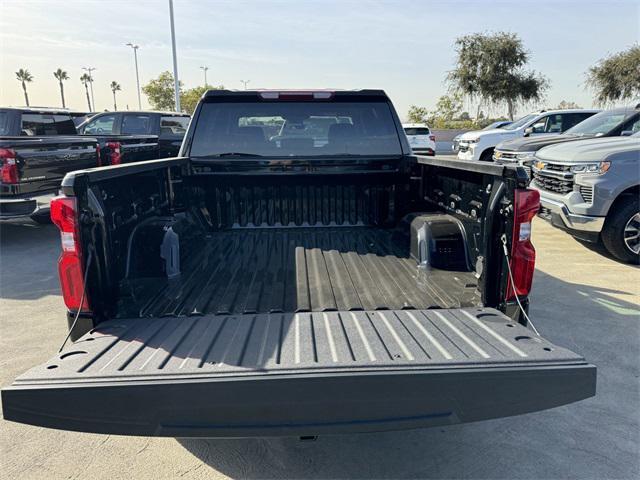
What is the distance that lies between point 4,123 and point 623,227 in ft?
35.0

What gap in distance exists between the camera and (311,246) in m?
3.80

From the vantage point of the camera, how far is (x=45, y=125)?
10.1m

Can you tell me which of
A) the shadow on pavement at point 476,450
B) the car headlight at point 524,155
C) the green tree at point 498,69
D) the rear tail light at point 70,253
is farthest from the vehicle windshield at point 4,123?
the green tree at point 498,69

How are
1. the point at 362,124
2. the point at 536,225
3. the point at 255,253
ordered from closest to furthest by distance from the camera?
the point at 255,253
the point at 362,124
the point at 536,225

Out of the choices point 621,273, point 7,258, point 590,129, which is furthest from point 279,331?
point 590,129

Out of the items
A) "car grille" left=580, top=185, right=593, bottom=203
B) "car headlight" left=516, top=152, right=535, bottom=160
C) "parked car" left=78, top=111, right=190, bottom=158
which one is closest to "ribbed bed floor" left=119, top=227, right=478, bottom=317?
"car grille" left=580, top=185, right=593, bottom=203

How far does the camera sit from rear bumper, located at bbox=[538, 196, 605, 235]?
19.7ft

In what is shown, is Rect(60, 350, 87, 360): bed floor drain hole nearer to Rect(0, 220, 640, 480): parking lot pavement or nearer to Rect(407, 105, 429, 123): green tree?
Rect(0, 220, 640, 480): parking lot pavement

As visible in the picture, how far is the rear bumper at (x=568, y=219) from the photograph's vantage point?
19.7 ft

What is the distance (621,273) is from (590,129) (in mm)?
4580

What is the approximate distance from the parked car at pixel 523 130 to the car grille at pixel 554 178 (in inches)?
253

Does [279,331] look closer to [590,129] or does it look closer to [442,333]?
[442,333]

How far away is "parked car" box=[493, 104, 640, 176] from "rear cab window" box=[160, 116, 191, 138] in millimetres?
8110

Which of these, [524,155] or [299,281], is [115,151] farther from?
[524,155]
